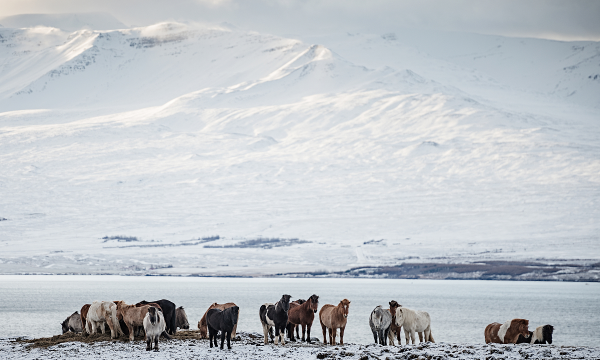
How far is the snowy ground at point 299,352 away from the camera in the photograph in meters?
21.6

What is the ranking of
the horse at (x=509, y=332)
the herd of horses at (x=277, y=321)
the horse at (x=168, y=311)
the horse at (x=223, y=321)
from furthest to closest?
the horse at (x=168, y=311) → the horse at (x=509, y=332) → the herd of horses at (x=277, y=321) → the horse at (x=223, y=321)

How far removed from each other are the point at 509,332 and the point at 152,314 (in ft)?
41.1

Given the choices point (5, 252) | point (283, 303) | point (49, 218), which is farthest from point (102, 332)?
point (49, 218)

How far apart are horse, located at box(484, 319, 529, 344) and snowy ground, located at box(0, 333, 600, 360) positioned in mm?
1790

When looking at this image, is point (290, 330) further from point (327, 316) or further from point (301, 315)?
point (327, 316)

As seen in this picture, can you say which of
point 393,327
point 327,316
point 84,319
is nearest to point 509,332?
point 393,327

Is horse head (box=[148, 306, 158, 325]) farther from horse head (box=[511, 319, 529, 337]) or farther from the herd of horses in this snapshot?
horse head (box=[511, 319, 529, 337])

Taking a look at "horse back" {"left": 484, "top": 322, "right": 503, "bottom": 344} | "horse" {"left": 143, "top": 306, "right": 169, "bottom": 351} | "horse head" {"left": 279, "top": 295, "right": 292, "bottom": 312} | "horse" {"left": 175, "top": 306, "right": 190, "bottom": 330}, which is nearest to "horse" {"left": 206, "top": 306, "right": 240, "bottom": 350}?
"horse head" {"left": 279, "top": 295, "right": 292, "bottom": 312}

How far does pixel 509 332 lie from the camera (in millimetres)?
25641

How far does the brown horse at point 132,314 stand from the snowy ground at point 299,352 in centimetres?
62

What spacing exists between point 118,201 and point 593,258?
387 feet

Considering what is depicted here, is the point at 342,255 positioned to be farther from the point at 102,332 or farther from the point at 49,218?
the point at 102,332

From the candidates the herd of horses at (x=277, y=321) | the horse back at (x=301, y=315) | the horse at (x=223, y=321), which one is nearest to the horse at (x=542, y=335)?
the herd of horses at (x=277, y=321)

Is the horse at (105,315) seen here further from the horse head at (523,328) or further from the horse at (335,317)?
the horse head at (523,328)
